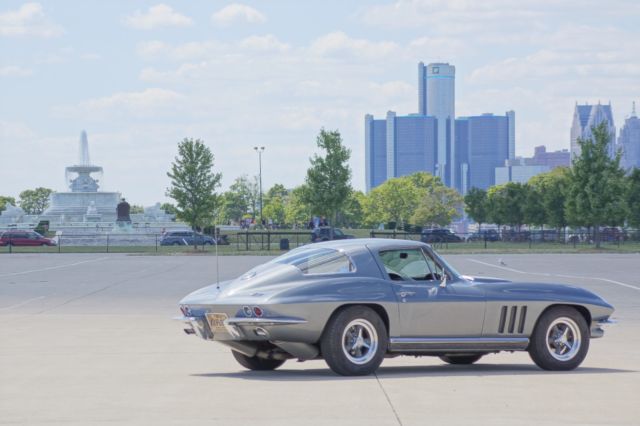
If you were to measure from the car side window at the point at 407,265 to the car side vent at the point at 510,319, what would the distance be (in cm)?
80

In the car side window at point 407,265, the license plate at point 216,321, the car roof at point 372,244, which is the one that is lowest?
the license plate at point 216,321

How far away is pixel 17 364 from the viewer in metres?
12.0

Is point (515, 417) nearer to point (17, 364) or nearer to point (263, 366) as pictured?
point (263, 366)

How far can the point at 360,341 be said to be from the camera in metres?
10.5

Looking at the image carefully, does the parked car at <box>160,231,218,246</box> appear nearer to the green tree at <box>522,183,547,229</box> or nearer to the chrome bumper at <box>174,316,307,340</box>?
the green tree at <box>522,183,547,229</box>

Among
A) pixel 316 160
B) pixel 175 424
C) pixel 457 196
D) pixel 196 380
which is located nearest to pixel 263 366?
pixel 196 380

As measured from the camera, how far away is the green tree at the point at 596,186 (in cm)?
6525

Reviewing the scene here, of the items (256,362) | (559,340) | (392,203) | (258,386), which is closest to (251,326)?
(258,386)

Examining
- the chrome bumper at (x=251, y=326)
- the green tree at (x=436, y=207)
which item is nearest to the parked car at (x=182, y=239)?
the green tree at (x=436, y=207)

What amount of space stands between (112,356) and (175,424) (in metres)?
5.37

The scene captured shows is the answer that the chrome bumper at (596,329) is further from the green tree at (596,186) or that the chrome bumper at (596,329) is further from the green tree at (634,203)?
the green tree at (634,203)

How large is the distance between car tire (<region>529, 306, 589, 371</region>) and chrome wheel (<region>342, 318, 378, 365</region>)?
181cm

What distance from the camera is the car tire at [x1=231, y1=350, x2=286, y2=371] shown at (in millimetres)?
11375

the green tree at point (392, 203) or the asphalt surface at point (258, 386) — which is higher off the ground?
the green tree at point (392, 203)
